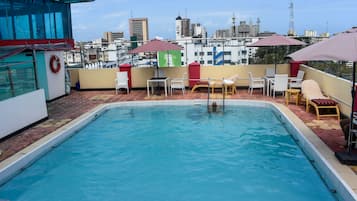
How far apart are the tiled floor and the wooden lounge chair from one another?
237 mm

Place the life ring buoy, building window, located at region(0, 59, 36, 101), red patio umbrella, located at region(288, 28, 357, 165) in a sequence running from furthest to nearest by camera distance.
Result: the life ring buoy → building window, located at region(0, 59, 36, 101) → red patio umbrella, located at region(288, 28, 357, 165)

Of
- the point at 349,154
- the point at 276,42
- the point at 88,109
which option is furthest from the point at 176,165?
the point at 276,42

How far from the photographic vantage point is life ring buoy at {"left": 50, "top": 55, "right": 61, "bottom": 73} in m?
11.2

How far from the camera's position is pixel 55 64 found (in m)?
11.5

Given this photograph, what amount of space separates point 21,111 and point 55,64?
183 inches

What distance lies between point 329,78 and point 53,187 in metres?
7.44

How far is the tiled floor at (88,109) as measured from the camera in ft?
20.3

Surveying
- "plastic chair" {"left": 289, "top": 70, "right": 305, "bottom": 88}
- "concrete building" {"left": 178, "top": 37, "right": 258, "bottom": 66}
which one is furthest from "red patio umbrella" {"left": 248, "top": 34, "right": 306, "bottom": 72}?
"concrete building" {"left": 178, "top": 37, "right": 258, "bottom": 66}

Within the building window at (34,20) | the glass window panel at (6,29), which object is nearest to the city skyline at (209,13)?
the building window at (34,20)

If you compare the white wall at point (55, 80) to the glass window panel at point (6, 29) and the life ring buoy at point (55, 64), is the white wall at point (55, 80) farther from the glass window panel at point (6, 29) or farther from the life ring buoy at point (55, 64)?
the glass window panel at point (6, 29)

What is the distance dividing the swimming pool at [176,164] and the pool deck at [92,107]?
1.81ft

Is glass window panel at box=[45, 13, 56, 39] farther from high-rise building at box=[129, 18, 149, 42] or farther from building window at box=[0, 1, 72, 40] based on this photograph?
high-rise building at box=[129, 18, 149, 42]

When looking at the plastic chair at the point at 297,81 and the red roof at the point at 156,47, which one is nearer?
the plastic chair at the point at 297,81

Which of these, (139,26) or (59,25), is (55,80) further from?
(139,26)
